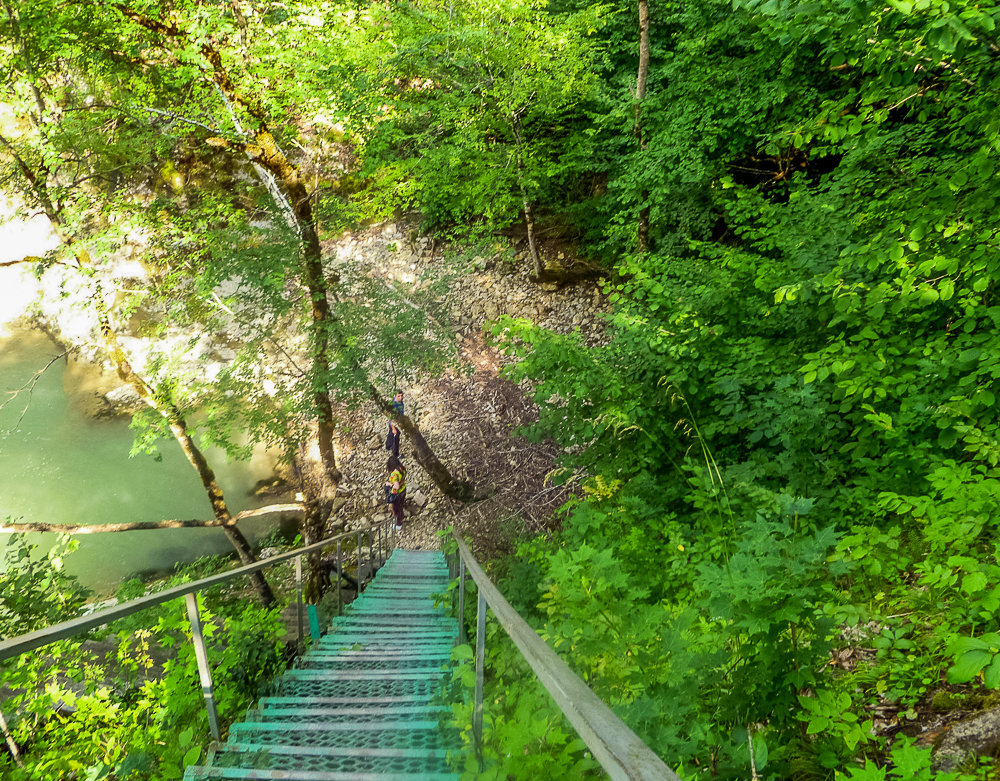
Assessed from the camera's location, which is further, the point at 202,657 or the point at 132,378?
the point at 132,378

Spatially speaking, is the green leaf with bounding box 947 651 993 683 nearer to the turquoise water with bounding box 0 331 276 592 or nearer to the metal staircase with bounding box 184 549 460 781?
the metal staircase with bounding box 184 549 460 781

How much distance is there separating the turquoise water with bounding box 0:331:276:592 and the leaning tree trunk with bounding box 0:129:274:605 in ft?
15.3

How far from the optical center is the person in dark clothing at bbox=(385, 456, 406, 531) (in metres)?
10.5

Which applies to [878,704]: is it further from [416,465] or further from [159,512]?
[159,512]

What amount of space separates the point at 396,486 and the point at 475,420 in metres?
2.50

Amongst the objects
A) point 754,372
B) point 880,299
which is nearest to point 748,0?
point 880,299

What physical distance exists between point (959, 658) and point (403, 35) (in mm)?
11909

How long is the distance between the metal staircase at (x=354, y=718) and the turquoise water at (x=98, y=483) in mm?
10121

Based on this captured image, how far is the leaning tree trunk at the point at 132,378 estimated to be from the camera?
23.5 feet

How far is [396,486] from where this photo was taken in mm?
10547

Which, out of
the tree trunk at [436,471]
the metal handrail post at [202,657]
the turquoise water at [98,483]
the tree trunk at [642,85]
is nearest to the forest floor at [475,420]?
the tree trunk at [436,471]

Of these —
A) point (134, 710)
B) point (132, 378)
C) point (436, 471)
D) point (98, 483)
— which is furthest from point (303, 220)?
point (98, 483)

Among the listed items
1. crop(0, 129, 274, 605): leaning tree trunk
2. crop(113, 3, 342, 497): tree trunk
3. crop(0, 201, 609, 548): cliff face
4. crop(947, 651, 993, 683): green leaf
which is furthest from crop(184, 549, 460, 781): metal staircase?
crop(0, 201, 609, 548): cliff face

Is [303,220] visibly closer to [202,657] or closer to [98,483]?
[202,657]
